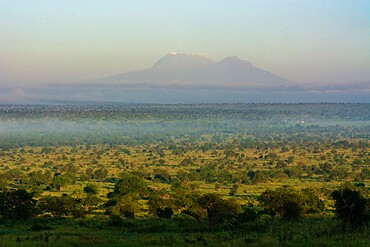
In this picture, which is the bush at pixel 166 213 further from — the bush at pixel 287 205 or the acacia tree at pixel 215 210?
Answer: the bush at pixel 287 205

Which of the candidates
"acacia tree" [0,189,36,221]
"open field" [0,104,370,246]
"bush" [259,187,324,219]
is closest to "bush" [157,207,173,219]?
"open field" [0,104,370,246]

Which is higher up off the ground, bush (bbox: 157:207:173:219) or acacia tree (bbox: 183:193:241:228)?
acacia tree (bbox: 183:193:241:228)

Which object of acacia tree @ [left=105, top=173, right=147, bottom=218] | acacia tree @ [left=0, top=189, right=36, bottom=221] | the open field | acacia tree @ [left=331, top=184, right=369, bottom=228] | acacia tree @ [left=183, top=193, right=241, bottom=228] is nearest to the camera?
the open field

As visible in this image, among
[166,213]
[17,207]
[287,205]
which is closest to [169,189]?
[166,213]

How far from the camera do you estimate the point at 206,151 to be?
112m

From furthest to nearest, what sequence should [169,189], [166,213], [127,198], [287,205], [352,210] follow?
[169,189], [127,198], [166,213], [287,205], [352,210]

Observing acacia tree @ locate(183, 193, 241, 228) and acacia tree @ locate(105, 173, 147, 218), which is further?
acacia tree @ locate(105, 173, 147, 218)

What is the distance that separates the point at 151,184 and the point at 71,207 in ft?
76.5

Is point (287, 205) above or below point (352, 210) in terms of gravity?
below

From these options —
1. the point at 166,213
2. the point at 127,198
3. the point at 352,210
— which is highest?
the point at 352,210

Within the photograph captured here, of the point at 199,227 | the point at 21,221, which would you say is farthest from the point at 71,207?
the point at 199,227

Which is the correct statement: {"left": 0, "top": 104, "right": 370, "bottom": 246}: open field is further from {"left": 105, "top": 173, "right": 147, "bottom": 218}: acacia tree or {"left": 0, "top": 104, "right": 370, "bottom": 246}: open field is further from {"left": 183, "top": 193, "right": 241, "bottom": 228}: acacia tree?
{"left": 183, "top": 193, "right": 241, "bottom": 228}: acacia tree

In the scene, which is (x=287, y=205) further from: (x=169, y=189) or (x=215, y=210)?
(x=169, y=189)

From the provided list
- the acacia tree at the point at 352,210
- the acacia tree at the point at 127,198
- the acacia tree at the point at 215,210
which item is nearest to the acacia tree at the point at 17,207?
the acacia tree at the point at 127,198
